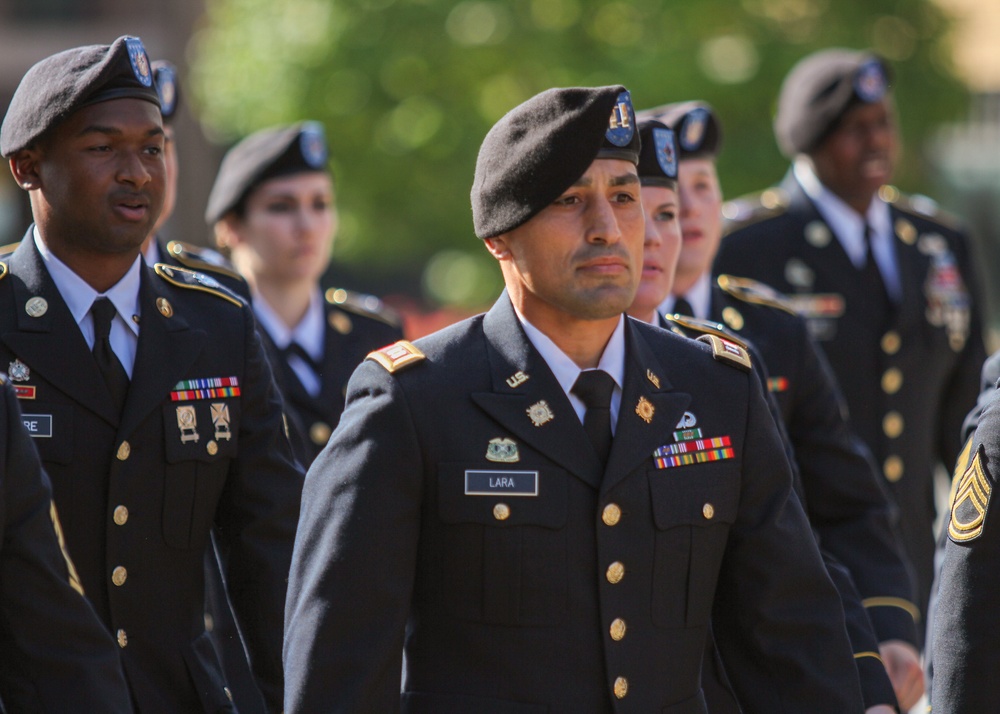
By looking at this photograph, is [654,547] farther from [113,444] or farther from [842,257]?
[842,257]

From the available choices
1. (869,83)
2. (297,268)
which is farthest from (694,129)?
(297,268)

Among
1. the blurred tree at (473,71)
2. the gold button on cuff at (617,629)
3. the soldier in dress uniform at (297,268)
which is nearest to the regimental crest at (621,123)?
the gold button on cuff at (617,629)

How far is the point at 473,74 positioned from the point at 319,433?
10.9 metres

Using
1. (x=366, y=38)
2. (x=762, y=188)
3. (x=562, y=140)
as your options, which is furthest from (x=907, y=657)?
(x=366, y=38)

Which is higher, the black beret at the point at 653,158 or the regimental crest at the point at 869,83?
the regimental crest at the point at 869,83

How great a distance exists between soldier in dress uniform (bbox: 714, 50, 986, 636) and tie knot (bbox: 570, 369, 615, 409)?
3.14m

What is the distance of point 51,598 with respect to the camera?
136 inches

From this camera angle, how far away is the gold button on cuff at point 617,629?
11.4 ft

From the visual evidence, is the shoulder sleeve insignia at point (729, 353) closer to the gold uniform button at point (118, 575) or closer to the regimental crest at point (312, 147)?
the gold uniform button at point (118, 575)

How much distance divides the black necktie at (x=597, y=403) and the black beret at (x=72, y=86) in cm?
141

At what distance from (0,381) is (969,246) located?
470 centimetres

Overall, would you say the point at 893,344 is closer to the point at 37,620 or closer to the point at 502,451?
the point at 502,451

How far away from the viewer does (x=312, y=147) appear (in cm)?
688

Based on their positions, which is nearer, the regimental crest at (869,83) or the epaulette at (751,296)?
the epaulette at (751,296)
